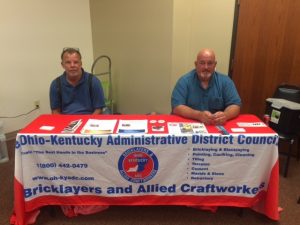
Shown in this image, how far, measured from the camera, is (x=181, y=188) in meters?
1.69

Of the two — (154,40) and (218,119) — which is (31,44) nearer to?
(154,40)

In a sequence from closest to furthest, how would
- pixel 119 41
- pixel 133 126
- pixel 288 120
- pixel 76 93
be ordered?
pixel 133 126
pixel 76 93
pixel 288 120
pixel 119 41

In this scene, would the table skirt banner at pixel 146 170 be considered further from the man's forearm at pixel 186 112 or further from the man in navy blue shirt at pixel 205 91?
the man in navy blue shirt at pixel 205 91

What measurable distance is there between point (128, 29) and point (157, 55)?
556 mm

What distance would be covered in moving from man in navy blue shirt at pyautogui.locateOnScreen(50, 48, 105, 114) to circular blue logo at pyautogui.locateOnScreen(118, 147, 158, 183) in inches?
32.0

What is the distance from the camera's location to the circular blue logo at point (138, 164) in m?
1.60

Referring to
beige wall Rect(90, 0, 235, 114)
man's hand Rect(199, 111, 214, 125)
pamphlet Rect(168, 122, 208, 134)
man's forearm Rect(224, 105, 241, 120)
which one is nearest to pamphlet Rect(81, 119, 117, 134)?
pamphlet Rect(168, 122, 208, 134)

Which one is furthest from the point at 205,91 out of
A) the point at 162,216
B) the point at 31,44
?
the point at 31,44

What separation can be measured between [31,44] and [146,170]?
2437 mm

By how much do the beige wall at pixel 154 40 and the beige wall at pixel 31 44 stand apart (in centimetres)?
36

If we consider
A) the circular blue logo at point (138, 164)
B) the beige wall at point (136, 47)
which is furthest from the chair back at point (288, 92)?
the circular blue logo at point (138, 164)

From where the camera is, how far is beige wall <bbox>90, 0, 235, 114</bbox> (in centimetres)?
293

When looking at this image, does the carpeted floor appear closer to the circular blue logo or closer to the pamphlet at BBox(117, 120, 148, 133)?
the circular blue logo

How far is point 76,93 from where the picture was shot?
7.34 feet
